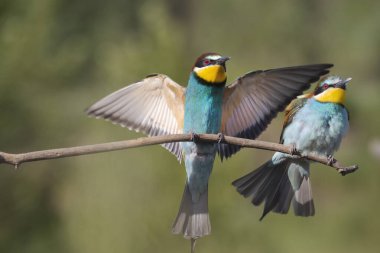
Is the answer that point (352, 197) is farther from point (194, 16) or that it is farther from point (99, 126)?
point (194, 16)

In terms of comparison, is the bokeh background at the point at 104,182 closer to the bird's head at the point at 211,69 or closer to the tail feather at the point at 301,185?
the tail feather at the point at 301,185

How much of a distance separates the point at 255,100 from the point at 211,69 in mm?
169

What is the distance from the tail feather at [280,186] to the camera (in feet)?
7.29

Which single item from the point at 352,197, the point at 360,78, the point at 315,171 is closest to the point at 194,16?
the point at 360,78

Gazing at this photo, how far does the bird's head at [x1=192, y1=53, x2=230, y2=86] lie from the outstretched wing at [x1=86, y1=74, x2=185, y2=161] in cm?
10

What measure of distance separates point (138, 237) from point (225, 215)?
17.2 inches

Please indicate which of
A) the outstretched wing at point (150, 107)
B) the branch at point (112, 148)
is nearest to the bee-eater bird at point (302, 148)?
the outstretched wing at point (150, 107)

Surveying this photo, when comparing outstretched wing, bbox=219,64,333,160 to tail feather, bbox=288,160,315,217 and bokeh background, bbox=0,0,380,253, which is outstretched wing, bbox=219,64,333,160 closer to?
tail feather, bbox=288,160,315,217

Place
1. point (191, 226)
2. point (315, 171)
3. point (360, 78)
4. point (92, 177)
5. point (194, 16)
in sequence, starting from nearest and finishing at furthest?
point (191, 226)
point (92, 177)
point (315, 171)
point (360, 78)
point (194, 16)

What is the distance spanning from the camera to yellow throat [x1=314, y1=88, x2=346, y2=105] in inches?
86.4

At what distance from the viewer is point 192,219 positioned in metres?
2.15

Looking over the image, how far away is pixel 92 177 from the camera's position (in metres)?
3.82

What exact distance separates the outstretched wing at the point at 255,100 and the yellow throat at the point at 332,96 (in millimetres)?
142

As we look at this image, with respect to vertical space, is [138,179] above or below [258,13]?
below
